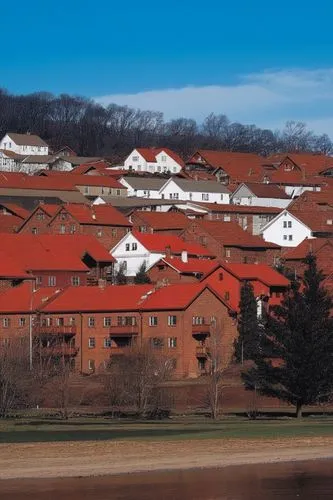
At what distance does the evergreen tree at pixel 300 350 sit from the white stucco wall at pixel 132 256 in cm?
4564

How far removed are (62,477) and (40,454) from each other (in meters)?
4.73

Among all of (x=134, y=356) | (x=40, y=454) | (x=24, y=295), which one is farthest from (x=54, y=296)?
(x=40, y=454)

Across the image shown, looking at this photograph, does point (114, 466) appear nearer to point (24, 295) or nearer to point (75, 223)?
point (24, 295)

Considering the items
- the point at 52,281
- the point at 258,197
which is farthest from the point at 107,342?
the point at 258,197

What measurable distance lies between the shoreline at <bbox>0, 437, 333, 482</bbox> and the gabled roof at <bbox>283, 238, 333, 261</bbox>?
6072cm

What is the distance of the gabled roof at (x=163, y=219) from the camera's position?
123500mm

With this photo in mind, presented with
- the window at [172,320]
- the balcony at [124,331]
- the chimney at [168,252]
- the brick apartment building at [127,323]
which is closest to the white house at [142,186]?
the chimney at [168,252]

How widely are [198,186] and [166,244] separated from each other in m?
40.0

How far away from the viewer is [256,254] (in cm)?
11638

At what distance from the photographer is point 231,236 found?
117500 millimetres

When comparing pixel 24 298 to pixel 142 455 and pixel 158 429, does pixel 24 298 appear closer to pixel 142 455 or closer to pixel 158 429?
pixel 158 429

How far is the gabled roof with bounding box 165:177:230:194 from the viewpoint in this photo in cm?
14850

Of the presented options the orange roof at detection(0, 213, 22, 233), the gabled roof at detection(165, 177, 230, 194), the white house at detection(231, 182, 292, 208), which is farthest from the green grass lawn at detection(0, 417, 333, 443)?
the gabled roof at detection(165, 177, 230, 194)

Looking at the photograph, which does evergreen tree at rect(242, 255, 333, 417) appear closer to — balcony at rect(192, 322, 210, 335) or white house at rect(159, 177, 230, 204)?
balcony at rect(192, 322, 210, 335)
